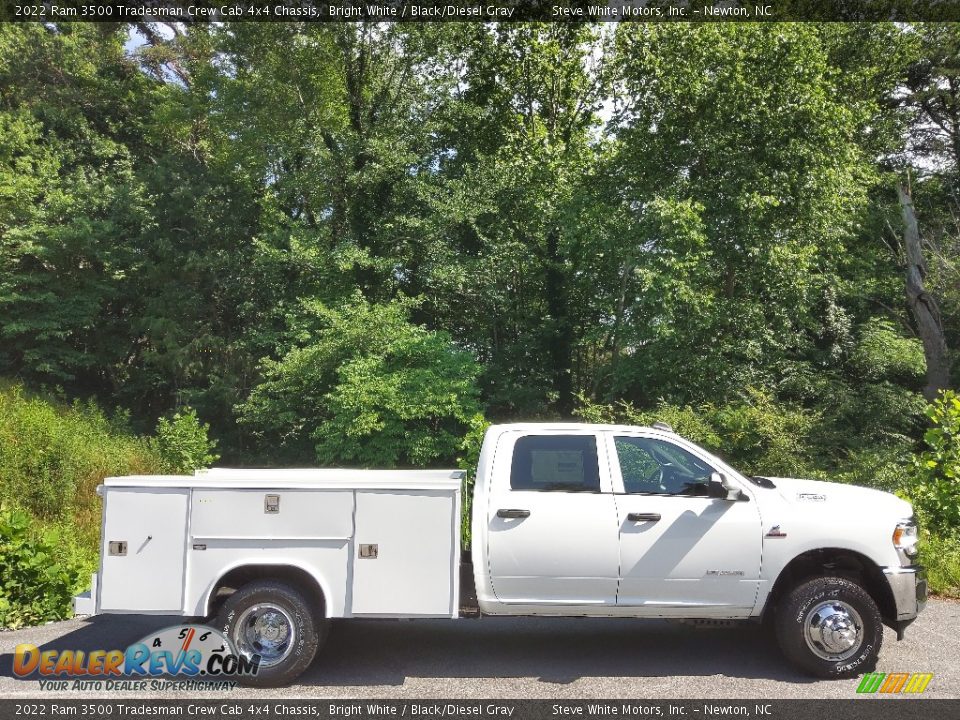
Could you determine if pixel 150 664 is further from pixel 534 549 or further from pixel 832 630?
pixel 832 630

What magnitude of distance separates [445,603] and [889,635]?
449 centimetres

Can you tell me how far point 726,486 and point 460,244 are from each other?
19.3m

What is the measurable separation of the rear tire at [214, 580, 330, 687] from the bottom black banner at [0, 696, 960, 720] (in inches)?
12.2

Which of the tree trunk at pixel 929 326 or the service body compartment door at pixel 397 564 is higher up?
the tree trunk at pixel 929 326

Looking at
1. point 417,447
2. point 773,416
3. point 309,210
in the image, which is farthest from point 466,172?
A: point 773,416

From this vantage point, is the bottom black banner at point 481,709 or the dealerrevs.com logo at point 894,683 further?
the dealerrevs.com logo at point 894,683

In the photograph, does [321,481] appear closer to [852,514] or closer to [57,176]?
[852,514]

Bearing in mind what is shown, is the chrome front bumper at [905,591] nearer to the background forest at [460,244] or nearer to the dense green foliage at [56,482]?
the background forest at [460,244]

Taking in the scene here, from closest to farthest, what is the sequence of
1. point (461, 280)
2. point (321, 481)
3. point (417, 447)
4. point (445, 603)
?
point (445, 603), point (321, 481), point (417, 447), point (461, 280)

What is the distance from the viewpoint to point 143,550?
6.18 meters

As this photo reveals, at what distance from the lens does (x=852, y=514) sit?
21.6 feet

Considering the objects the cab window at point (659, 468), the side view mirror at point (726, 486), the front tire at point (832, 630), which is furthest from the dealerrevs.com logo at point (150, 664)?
the front tire at point (832, 630)

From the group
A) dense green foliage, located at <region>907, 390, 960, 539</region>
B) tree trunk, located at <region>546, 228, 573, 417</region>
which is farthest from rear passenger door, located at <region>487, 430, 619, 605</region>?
tree trunk, located at <region>546, 228, 573, 417</region>

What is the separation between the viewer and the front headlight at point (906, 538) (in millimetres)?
6543
